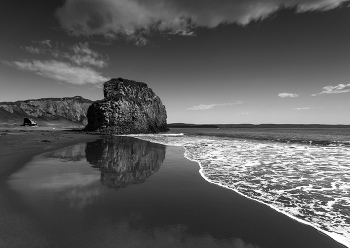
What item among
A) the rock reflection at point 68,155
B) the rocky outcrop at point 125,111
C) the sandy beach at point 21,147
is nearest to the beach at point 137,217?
the sandy beach at point 21,147

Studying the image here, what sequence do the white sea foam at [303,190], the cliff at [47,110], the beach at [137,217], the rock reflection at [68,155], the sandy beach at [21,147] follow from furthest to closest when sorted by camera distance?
the cliff at [47,110] < the rock reflection at [68,155] < the sandy beach at [21,147] < the white sea foam at [303,190] < the beach at [137,217]

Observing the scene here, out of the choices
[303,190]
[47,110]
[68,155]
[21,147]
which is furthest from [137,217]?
[47,110]

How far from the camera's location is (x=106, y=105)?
5853 centimetres

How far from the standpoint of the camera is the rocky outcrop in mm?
57594

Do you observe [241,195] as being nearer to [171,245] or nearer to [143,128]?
[171,245]

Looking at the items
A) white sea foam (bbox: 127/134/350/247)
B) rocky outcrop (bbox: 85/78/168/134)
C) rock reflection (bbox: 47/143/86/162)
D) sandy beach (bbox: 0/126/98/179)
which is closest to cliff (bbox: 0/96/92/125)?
rocky outcrop (bbox: 85/78/168/134)

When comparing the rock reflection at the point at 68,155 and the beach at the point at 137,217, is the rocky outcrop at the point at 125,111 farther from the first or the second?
the beach at the point at 137,217

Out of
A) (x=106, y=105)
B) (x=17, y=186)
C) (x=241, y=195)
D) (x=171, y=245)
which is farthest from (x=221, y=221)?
(x=106, y=105)

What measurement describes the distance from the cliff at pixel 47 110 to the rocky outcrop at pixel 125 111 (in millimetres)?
79129

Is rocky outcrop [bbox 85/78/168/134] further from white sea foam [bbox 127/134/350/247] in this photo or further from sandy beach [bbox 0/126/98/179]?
white sea foam [bbox 127/134/350/247]

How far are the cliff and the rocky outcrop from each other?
7913 cm

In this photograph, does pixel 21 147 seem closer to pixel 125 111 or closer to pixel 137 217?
pixel 137 217

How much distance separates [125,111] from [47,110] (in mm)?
104407

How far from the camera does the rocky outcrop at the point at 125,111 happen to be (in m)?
57.6
